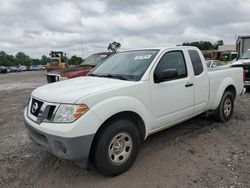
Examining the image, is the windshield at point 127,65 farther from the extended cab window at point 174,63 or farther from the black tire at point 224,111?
the black tire at point 224,111

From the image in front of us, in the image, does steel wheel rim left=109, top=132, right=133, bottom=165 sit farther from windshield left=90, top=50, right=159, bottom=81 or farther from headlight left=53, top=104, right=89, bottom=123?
windshield left=90, top=50, right=159, bottom=81

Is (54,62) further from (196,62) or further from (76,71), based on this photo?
(196,62)

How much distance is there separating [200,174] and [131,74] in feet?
5.90

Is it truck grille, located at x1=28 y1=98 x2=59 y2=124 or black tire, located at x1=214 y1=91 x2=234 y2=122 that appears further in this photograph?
black tire, located at x1=214 y1=91 x2=234 y2=122

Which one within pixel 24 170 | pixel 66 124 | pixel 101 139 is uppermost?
pixel 66 124

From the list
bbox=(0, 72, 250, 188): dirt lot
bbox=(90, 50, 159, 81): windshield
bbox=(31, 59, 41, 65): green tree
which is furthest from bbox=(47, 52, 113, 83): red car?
bbox=(31, 59, 41, 65): green tree

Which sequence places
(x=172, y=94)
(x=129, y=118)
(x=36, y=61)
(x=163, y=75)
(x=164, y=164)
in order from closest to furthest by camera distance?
1. (x=129, y=118)
2. (x=164, y=164)
3. (x=163, y=75)
4. (x=172, y=94)
5. (x=36, y=61)

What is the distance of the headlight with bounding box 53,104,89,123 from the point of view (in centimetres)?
302

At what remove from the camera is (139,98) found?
3.68 metres

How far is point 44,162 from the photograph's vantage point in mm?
4000

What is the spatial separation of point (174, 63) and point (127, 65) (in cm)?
86

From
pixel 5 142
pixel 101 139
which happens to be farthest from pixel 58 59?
pixel 101 139

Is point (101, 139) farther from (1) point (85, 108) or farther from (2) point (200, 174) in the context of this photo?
(2) point (200, 174)

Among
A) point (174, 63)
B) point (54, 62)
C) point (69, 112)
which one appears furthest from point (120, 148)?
point (54, 62)
